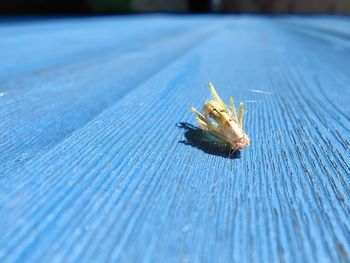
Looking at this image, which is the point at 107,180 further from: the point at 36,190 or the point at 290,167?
the point at 290,167

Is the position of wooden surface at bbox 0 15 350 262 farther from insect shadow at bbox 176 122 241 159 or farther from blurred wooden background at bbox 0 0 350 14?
blurred wooden background at bbox 0 0 350 14

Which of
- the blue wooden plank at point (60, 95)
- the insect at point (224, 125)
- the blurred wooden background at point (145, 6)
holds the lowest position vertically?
the blurred wooden background at point (145, 6)

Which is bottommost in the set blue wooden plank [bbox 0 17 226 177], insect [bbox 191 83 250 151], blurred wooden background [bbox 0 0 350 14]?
blurred wooden background [bbox 0 0 350 14]

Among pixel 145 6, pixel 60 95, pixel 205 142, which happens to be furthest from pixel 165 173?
pixel 145 6

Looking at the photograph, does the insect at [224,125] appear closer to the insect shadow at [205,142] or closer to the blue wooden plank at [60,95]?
the insect shadow at [205,142]

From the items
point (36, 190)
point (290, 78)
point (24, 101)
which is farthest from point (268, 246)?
point (290, 78)

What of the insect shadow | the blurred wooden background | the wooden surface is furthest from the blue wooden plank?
the blurred wooden background

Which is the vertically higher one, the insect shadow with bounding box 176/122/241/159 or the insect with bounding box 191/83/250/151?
the insect with bounding box 191/83/250/151

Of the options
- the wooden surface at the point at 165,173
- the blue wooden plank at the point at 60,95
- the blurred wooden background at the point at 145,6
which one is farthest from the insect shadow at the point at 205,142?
the blurred wooden background at the point at 145,6
